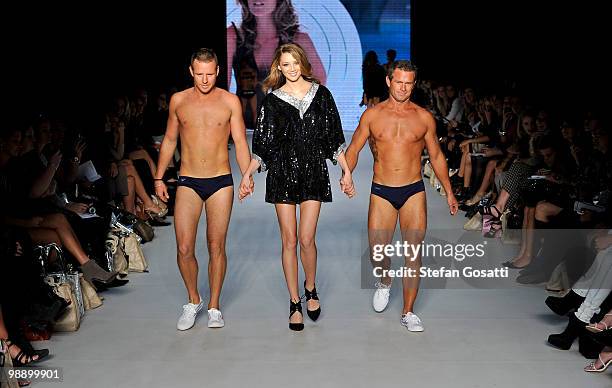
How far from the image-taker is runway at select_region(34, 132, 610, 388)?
3705 mm

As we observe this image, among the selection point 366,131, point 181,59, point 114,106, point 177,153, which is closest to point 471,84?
point 181,59

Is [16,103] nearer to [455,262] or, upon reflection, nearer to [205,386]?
[455,262]

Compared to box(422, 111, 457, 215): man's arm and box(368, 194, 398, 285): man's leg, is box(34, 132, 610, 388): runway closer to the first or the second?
box(368, 194, 398, 285): man's leg

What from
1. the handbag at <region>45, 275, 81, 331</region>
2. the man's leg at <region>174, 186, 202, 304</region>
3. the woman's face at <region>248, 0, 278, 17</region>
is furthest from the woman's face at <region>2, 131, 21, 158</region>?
the woman's face at <region>248, 0, 278, 17</region>

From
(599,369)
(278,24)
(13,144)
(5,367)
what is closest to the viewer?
(5,367)

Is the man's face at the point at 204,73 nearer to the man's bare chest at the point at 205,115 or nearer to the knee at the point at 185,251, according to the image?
the man's bare chest at the point at 205,115

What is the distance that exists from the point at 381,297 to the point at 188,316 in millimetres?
878

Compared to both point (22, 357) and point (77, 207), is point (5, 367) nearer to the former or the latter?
point (22, 357)

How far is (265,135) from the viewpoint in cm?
423

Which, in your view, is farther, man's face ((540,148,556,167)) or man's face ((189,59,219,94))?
man's face ((540,148,556,167))

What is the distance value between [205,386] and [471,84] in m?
8.72

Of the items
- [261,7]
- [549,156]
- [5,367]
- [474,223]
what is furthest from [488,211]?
[261,7]

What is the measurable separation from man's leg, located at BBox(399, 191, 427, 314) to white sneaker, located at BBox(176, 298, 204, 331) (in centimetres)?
92

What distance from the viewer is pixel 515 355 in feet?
13.0
